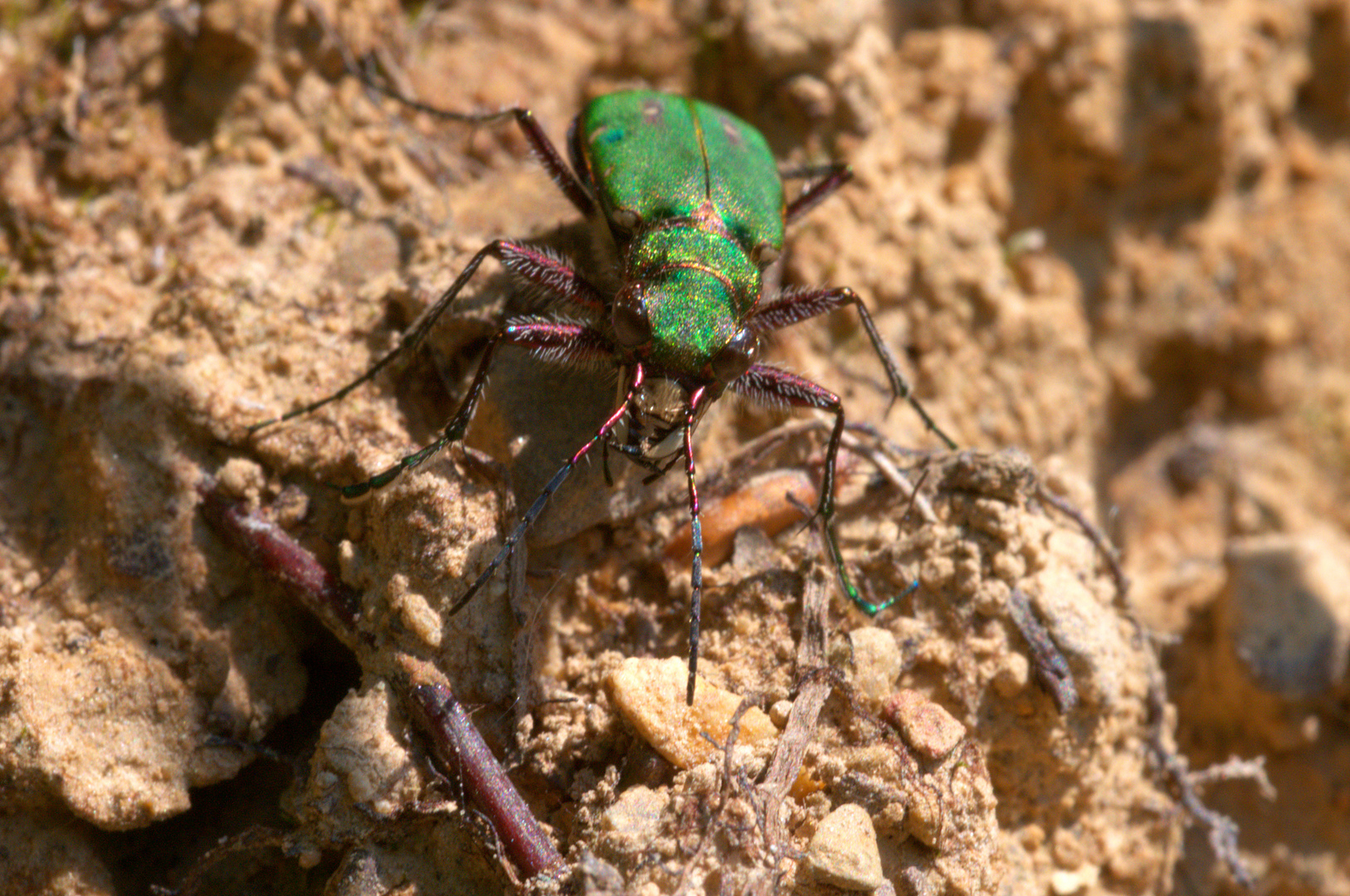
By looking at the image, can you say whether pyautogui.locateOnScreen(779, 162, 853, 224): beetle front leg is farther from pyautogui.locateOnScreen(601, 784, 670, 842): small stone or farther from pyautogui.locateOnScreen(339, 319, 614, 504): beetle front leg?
pyautogui.locateOnScreen(601, 784, 670, 842): small stone

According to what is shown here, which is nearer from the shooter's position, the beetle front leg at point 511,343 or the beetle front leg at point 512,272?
the beetle front leg at point 511,343

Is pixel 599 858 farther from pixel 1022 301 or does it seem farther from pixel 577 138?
pixel 1022 301

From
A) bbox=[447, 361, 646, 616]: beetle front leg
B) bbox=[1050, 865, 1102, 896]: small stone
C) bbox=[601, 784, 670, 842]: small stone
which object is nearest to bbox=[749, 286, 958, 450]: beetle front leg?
bbox=[447, 361, 646, 616]: beetle front leg

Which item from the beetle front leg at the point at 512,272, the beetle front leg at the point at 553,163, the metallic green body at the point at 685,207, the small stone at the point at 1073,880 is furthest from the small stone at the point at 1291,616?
the beetle front leg at the point at 553,163

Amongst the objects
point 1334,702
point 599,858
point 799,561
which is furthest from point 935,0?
point 599,858

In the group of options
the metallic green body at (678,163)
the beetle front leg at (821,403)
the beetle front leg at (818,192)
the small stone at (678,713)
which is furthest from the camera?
the beetle front leg at (818,192)

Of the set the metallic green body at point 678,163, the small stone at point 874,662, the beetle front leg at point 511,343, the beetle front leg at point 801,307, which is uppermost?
the metallic green body at point 678,163

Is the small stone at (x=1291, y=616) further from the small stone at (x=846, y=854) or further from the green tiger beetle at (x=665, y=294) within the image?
the small stone at (x=846, y=854)

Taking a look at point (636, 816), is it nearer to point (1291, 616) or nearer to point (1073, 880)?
point (1073, 880)
